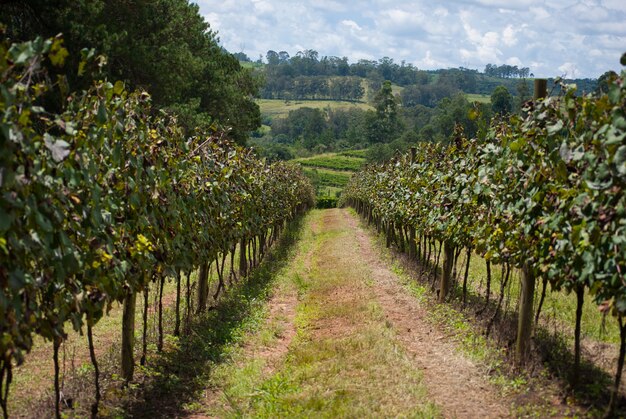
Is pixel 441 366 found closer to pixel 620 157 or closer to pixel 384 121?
pixel 620 157

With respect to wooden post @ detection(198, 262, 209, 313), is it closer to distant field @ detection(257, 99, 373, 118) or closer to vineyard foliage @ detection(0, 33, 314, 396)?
vineyard foliage @ detection(0, 33, 314, 396)

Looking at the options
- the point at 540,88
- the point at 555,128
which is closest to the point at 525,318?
the point at 555,128

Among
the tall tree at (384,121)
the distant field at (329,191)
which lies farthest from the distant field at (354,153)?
the distant field at (329,191)

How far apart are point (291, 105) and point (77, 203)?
591 ft

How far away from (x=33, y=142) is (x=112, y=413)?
362cm

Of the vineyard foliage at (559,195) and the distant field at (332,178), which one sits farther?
the distant field at (332,178)

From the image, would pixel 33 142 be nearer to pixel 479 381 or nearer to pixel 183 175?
pixel 183 175

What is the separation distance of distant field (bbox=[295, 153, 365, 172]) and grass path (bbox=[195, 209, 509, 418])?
8806cm

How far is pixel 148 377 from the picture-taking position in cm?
835

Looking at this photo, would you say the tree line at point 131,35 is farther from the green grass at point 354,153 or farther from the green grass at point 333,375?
the green grass at point 354,153

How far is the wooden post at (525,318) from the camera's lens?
8.18 m

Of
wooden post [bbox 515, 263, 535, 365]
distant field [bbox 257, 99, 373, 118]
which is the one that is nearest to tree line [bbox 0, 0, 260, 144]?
wooden post [bbox 515, 263, 535, 365]

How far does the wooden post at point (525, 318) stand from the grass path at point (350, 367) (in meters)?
0.59

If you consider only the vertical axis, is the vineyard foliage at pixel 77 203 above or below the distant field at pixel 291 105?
below
